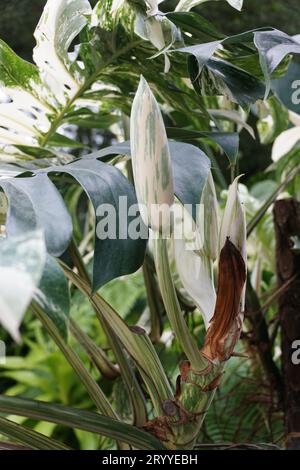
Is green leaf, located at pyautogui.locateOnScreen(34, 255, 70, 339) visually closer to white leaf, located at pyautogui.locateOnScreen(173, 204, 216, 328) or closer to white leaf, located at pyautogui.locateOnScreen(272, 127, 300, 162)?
white leaf, located at pyautogui.locateOnScreen(173, 204, 216, 328)

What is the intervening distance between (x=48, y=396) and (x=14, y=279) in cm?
154

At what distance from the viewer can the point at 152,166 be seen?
35 cm

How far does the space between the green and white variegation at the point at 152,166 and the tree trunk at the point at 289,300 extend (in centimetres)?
34

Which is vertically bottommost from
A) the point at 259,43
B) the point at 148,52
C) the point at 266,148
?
the point at 259,43

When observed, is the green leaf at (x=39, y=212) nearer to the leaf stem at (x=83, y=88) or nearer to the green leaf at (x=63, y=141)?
the leaf stem at (x=83, y=88)

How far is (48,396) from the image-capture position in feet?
5.48

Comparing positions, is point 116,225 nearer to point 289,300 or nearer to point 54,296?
point 54,296

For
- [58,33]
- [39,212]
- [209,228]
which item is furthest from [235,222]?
[58,33]

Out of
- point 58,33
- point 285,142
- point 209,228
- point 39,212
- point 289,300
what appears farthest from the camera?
point 285,142

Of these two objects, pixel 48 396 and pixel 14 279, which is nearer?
pixel 14 279

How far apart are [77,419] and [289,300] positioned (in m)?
0.31

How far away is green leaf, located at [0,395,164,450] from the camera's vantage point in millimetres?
432
